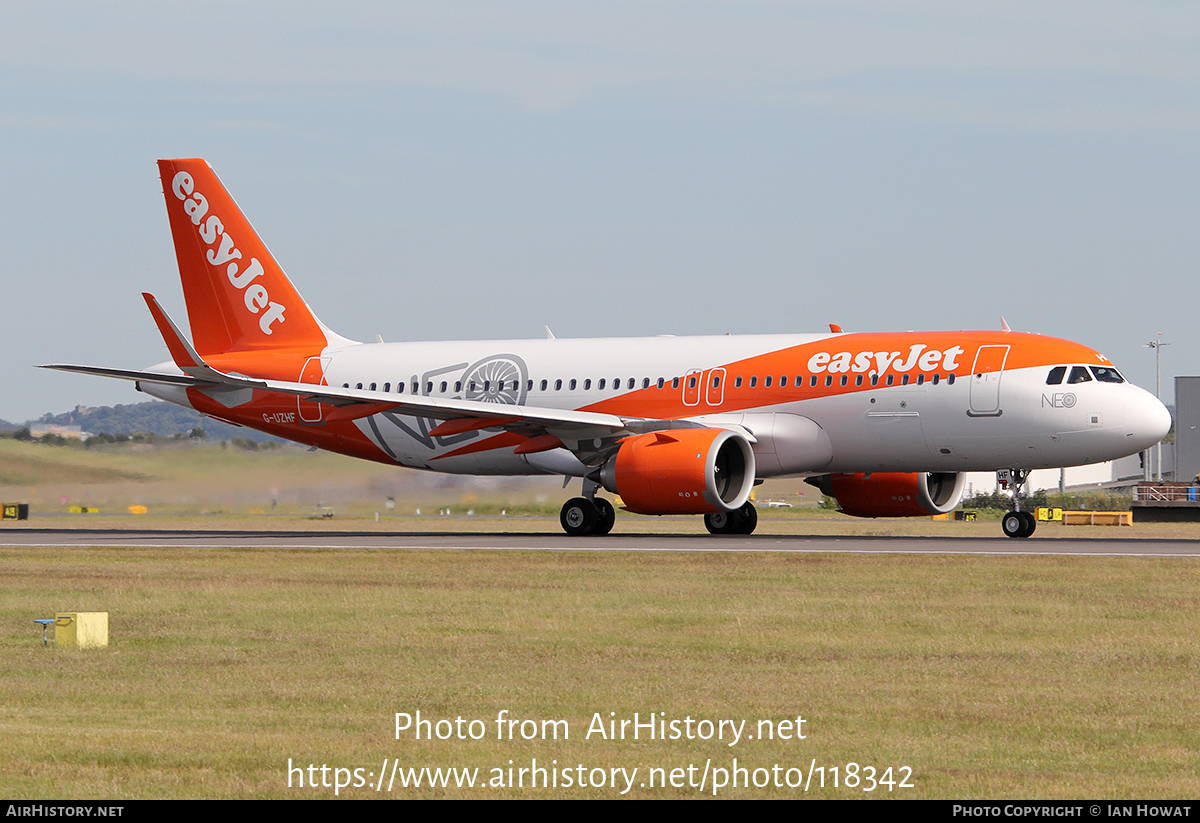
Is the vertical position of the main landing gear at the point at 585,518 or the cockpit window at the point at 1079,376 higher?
the cockpit window at the point at 1079,376

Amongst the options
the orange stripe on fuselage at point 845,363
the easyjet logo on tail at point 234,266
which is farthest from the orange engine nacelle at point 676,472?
the easyjet logo on tail at point 234,266

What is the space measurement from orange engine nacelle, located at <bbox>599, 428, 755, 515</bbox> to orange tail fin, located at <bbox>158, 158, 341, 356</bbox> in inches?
470

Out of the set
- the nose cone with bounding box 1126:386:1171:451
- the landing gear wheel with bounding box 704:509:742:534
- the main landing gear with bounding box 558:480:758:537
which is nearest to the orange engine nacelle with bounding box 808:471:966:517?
the landing gear wheel with bounding box 704:509:742:534

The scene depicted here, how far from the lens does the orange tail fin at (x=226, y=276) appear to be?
1559 inches

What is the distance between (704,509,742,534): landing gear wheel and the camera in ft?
115

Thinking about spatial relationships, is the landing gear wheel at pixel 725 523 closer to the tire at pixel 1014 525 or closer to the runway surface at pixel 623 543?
the runway surface at pixel 623 543

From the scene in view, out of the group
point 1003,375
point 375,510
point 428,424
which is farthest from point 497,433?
point 1003,375

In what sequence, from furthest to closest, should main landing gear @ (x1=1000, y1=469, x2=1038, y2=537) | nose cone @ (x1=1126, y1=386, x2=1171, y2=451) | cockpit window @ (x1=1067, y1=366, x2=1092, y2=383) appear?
main landing gear @ (x1=1000, y1=469, x2=1038, y2=537)
cockpit window @ (x1=1067, y1=366, x2=1092, y2=383)
nose cone @ (x1=1126, y1=386, x2=1171, y2=451)

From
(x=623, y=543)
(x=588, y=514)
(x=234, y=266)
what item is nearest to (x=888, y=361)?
(x=623, y=543)

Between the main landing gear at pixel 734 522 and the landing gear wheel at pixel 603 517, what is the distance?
262 centimetres

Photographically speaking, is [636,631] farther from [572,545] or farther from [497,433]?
[497,433]

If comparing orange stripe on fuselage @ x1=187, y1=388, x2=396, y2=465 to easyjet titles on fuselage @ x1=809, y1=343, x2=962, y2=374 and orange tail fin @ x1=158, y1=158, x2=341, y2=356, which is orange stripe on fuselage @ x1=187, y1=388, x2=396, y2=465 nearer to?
orange tail fin @ x1=158, y1=158, x2=341, y2=356

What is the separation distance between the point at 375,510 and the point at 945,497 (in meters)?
13.8

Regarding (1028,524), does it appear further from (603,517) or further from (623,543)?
(603,517)
